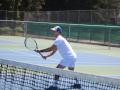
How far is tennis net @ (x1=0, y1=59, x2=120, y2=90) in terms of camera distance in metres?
7.46

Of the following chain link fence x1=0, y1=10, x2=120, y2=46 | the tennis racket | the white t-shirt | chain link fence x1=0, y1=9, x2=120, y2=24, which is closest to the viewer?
the white t-shirt

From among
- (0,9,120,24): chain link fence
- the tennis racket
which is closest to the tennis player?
the tennis racket

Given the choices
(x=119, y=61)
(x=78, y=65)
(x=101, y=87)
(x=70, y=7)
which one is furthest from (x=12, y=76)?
(x=70, y=7)

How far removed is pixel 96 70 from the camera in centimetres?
1802

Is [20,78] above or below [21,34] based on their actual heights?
above

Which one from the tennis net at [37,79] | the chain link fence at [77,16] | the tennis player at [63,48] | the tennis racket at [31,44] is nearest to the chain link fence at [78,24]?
the chain link fence at [77,16]

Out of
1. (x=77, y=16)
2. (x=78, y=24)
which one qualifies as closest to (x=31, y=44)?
(x=78, y=24)

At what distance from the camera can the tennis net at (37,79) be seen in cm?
746

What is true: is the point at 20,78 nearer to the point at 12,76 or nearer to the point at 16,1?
the point at 12,76

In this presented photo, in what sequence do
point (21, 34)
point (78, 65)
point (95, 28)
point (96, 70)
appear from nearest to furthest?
point (96, 70), point (78, 65), point (95, 28), point (21, 34)

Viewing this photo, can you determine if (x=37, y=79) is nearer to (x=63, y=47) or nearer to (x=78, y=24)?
(x=63, y=47)

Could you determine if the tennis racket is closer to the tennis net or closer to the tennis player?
the tennis player

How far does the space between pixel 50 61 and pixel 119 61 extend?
357cm

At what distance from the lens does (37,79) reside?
8844mm
